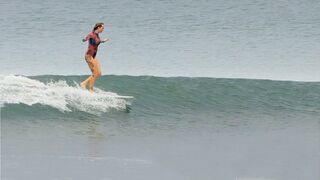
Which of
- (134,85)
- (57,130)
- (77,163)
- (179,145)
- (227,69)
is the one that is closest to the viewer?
(77,163)

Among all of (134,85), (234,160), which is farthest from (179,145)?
(134,85)

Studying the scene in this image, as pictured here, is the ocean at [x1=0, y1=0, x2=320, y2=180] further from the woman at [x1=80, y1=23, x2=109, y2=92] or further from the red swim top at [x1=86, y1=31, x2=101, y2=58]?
the red swim top at [x1=86, y1=31, x2=101, y2=58]

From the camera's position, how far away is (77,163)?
12.7 meters

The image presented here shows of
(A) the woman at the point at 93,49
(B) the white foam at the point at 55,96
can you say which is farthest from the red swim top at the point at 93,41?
(B) the white foam at the point at 55,96

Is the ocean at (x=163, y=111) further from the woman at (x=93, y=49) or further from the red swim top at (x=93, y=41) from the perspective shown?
the red swim top at (x=93, y=41)

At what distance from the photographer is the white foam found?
17375mm

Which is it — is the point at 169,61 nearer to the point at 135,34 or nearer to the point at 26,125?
the point at 135,34

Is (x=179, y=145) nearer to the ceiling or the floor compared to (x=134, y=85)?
nearer to the floor

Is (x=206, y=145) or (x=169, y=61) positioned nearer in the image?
(x=206, y=145)

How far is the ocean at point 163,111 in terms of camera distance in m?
12.8

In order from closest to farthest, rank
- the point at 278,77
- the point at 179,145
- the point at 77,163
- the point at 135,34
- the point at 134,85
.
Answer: the point at 77,163
the point at 179,145
the point at 134,85
the point at 278,77
the point at 135,34

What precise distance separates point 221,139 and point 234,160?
1.86m

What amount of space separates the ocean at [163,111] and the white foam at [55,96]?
23mm

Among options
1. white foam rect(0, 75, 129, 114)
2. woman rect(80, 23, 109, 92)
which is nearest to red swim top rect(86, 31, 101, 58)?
woman rect(80, 23, 109, 92)
